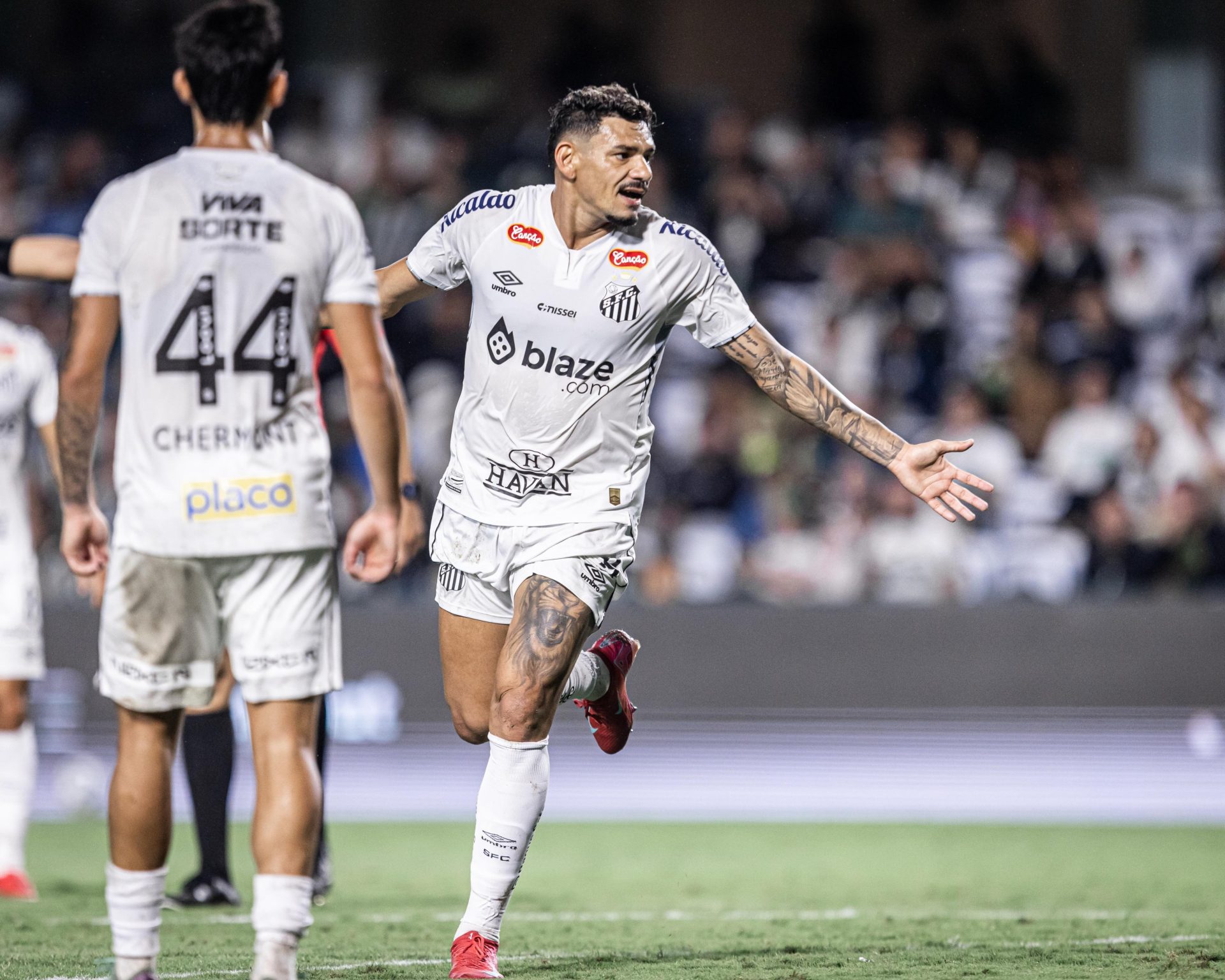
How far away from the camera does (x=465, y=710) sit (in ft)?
17.5

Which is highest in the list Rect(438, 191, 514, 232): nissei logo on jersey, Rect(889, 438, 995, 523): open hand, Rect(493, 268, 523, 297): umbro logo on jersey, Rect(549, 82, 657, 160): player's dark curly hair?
Rect(549, 82, 657, 160): player's dark curly hair

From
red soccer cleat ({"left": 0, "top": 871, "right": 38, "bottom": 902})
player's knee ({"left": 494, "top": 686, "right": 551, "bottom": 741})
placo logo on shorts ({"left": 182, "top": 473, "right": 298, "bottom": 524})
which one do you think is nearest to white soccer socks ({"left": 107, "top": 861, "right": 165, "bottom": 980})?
placo logo on shorts ({"left": 182, "top": 473, "right": 298, "bottom": 524})

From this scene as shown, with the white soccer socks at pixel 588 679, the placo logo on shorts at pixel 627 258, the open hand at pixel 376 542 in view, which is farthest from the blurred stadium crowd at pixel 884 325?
the open hand at pixel 376 542

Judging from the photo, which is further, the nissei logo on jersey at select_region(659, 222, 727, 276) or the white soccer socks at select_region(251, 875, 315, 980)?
the nissei logo on jersey at select_region(659, 222, 727, 276)

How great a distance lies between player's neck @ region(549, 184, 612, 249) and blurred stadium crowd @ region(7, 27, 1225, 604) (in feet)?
20.1

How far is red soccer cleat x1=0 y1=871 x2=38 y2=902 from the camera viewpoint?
6609 millimetres

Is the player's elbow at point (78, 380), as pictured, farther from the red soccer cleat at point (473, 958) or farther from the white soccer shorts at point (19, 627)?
the white soccer shorts at point (19, 627)

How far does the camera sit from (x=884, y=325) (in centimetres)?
1364

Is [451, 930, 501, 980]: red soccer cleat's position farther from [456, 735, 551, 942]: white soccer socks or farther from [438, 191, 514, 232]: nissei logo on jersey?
[438, 191, 514, 232]: nissei logo on jersey

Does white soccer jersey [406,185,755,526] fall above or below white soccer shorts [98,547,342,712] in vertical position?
above

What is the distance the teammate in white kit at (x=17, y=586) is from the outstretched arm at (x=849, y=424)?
3.09 meters

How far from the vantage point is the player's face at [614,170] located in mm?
5160

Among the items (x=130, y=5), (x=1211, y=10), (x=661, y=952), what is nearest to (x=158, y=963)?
(x=661, y=952)

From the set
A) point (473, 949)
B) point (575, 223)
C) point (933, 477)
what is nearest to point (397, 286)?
point (575, 223)
